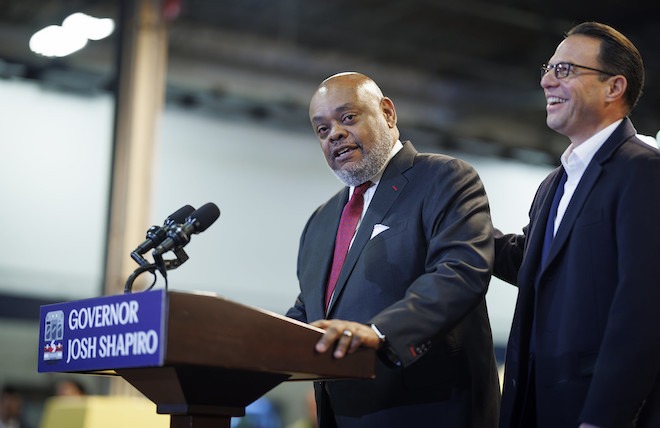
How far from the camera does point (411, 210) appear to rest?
2.65 m

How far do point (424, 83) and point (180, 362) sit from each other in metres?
10.6

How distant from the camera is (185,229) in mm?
2275

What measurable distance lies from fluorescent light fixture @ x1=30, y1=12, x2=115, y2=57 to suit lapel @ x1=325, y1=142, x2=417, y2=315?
659cm

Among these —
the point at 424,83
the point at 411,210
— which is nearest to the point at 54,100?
the point at 424,83

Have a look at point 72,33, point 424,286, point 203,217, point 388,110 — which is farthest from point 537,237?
point 72,33

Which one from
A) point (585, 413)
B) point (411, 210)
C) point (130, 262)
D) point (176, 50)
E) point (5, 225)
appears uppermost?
point (176, 50)

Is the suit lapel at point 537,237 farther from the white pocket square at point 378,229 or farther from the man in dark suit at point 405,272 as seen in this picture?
the white pocket square at point 378,229

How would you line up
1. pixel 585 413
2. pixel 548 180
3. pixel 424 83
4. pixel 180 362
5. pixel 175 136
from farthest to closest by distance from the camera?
pixel 424 83 → pixel 175 136 → pixel 548 180 → pixel 585 413 → pixel 180 362

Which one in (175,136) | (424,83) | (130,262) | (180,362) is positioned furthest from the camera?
(424,83)

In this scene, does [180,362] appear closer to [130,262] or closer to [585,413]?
[585,413]

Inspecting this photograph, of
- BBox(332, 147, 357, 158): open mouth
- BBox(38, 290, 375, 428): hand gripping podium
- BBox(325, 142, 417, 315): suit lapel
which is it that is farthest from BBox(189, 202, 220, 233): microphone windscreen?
BBox(332, 147, 357, 158): open mouth

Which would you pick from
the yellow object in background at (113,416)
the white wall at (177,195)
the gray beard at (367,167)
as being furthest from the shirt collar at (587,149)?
the white wall at (177,195)

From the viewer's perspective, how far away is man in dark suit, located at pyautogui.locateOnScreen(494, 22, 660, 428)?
2086 mm

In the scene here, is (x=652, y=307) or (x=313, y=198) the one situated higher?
(x=313, y=198)
